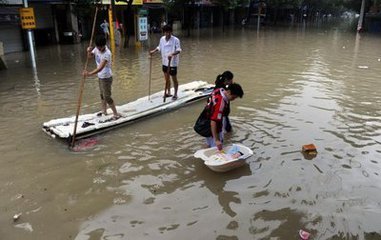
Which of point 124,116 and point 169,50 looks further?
point 169,50

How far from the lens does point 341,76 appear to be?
41.0 feet

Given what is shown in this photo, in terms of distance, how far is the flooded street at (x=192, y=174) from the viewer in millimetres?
4250

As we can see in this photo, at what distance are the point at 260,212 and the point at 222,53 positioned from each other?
14.3 m

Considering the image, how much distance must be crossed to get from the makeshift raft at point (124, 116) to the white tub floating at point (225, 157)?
2.16 meters

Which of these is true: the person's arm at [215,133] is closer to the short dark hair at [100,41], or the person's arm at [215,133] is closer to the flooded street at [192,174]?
the flooded street at [192,174]

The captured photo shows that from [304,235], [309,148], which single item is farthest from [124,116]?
[304,235]

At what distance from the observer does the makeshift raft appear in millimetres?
6504

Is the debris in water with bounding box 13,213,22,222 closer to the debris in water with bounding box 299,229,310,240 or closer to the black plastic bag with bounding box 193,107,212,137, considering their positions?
the black plastic bag with bounding box 193,107,212,137

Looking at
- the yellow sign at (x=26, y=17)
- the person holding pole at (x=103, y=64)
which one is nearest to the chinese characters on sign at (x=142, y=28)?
the yellow sign at (x=26, y=17)

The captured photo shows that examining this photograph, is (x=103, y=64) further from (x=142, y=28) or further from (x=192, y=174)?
(x=142, y=28)

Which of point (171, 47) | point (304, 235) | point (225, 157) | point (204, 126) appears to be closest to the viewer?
point (304, 235)

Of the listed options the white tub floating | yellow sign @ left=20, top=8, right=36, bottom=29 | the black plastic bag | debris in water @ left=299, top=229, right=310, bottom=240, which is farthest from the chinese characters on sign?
debris in water @ left=299, top=229, right=310, bottom=240

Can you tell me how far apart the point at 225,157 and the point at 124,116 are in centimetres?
269

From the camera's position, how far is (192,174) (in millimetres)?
5426
